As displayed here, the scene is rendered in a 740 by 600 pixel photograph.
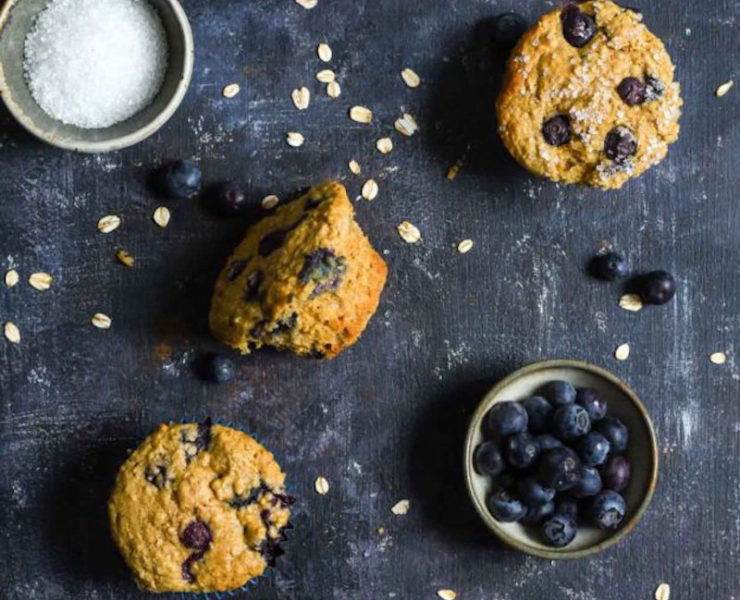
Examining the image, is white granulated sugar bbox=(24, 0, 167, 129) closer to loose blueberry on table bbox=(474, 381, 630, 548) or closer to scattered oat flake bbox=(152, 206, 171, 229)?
scattered oat flake bbox=(152, 206, 171, 229)

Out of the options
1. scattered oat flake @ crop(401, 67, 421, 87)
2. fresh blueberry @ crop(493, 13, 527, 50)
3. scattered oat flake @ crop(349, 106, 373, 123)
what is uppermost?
fresh blueberry @ crop(493, 13, 527, 50)

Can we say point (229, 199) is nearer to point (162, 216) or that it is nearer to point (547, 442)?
point (162, 216)

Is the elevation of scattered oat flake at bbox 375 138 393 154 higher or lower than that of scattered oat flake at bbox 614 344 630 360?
higher

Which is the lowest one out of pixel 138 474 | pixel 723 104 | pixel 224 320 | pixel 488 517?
pixel 488 517

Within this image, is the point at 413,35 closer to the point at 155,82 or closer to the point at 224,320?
the point at 155,82

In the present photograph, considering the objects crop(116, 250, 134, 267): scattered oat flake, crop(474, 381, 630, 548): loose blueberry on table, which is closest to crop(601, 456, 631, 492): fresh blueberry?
crop(474, 381, 630, 548): loose blueberry on table

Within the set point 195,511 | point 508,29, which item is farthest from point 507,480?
point 508,29


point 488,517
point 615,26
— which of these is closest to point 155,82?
point 615,26
